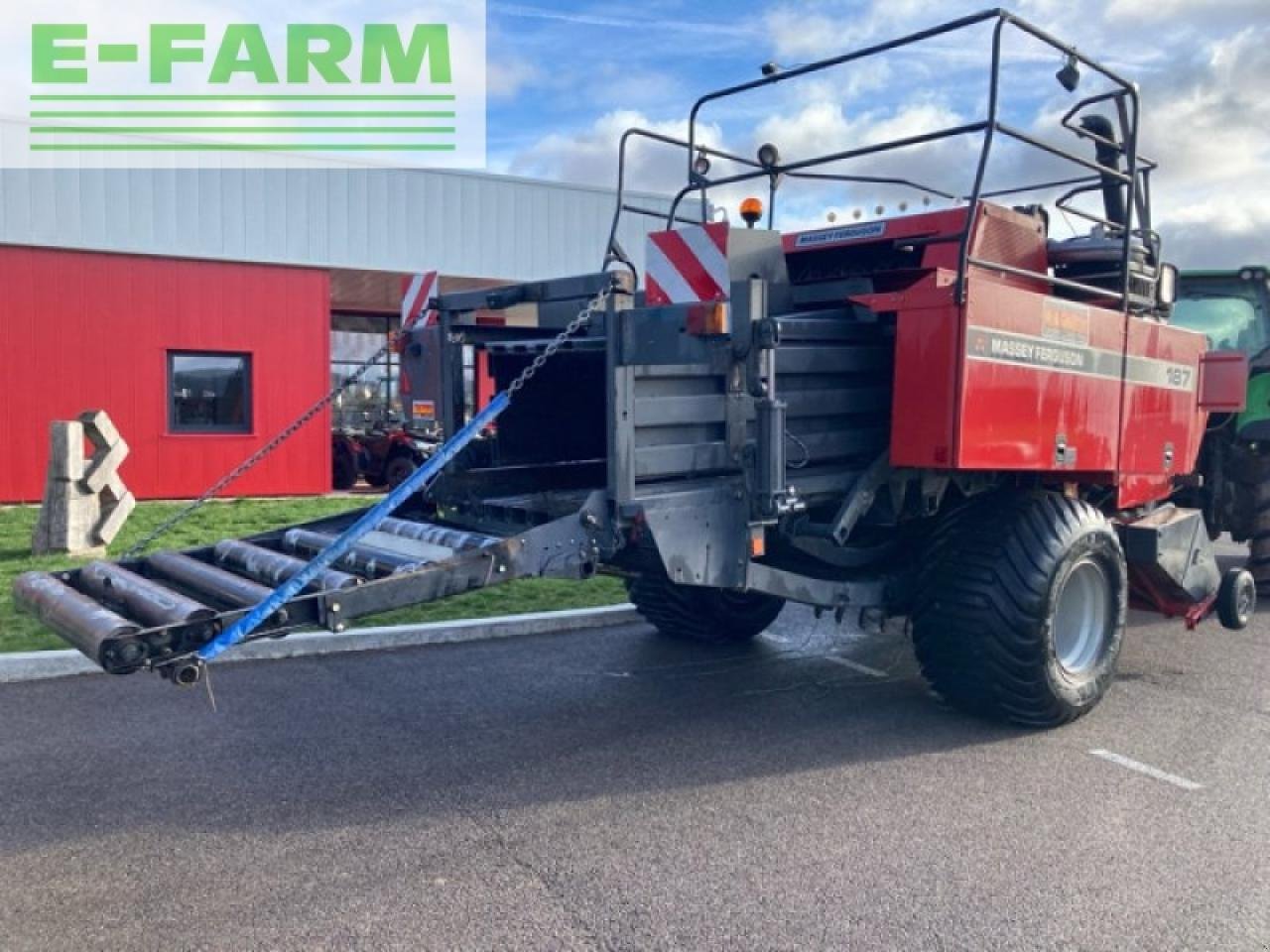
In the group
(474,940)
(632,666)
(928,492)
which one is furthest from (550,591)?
(474,940)

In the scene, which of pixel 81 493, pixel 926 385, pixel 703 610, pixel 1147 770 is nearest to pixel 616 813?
pixel 926 385

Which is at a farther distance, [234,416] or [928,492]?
[234,416]

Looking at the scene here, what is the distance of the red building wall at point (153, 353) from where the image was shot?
1277 centimetres

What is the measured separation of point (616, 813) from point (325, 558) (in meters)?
1.42

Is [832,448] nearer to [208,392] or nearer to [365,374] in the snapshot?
[208,392]

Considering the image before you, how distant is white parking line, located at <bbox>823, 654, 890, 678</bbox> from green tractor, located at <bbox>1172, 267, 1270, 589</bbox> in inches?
129

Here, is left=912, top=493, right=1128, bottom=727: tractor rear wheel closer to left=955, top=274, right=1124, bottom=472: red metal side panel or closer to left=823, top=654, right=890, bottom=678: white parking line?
left=955, top=274, right=1124, bottom=472: red metal side panel

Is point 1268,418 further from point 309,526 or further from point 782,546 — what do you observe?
point 309,526

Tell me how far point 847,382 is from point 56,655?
4.32 meters

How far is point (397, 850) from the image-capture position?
12.4 feet

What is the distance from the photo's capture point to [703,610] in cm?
682

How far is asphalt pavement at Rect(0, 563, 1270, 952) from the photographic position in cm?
333

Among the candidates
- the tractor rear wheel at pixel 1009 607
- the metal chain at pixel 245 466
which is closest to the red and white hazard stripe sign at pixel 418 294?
the metal chain at pixel 245 466

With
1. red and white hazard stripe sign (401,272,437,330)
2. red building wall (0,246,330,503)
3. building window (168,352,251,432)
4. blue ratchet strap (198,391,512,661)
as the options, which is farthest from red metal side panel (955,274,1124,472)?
building window (168,352,251,432)
